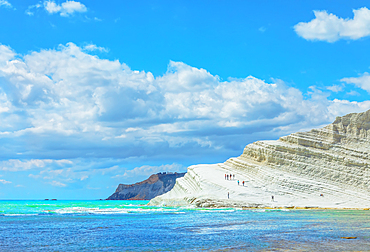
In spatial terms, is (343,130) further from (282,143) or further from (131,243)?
(131,243)

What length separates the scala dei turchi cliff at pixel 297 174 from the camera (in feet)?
162

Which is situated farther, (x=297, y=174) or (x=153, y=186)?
(x=153, y=186)

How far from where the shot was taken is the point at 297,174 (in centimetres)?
5466

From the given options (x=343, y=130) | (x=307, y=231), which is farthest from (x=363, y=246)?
(x=343, y=130)

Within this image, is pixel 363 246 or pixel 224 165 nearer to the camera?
pixel 363 246

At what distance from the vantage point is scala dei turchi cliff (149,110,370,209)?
162 feet

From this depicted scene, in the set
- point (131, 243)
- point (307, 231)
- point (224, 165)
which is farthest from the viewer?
point (224, 165)

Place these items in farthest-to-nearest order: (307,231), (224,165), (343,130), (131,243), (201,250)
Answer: (224,165)
(343,130)
(307,231)
(131,243)
(201,250)

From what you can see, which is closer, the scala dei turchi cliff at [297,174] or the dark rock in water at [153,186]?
the scala dei turchi cliff at [297,174]

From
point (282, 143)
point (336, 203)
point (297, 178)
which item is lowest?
point (336, 203)

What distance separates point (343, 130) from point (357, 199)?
12.1 meters

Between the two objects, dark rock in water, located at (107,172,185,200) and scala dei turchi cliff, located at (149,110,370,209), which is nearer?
scala dei turchi cliff, located at (149,110,370,209)

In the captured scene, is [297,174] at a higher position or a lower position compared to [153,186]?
lower

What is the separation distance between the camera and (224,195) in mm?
Answer: 49719
